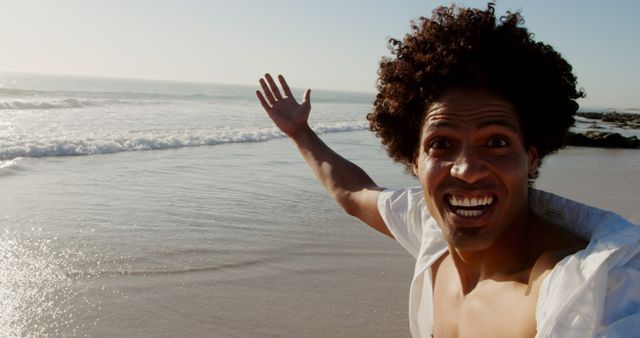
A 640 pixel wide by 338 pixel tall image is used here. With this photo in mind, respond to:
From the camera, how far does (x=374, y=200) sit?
10.8ft

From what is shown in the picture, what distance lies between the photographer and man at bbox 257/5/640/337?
2.00 meters

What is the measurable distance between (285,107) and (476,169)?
7.06 feet

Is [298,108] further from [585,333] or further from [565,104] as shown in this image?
[585,333]

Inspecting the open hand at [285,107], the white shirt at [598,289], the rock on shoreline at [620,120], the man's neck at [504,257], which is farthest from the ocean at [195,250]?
the rock on shoreline at [620,120]

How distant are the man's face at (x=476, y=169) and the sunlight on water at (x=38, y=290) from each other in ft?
9.20

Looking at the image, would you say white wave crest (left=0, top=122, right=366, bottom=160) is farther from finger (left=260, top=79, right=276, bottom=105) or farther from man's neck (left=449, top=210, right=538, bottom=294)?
man's neck (left=449, top=210, right=538, bottom=294)

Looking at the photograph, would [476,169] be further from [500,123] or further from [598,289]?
[598,289]

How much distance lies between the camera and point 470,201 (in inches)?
87.3

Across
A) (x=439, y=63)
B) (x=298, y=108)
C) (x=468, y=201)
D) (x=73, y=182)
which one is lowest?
(x=73, y=182)

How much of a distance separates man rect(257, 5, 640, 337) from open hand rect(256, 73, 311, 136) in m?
1.24

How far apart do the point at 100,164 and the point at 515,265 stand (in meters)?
9.96

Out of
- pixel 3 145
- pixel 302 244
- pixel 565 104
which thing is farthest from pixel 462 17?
pixel 3 145

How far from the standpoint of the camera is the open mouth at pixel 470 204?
86.4 inches

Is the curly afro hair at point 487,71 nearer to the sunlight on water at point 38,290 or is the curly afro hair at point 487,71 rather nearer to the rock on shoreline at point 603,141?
the sunlight on water at point 38,290
